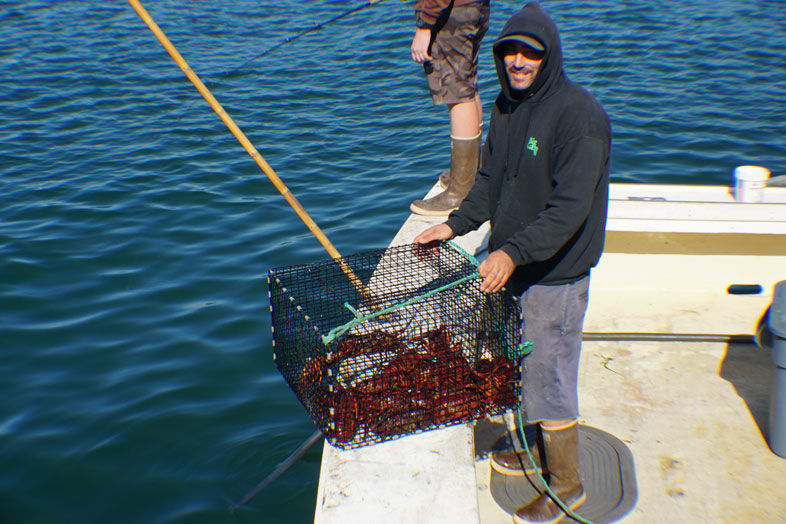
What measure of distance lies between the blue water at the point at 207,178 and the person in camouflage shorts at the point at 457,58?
7.50 feet

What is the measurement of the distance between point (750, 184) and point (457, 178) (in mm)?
2010

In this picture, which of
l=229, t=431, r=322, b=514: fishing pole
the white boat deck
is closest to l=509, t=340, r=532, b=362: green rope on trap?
the white boat deck

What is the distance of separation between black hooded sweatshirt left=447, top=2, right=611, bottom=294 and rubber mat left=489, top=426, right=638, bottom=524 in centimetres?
107

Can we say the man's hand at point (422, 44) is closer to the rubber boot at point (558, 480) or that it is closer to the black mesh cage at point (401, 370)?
the black mesh cage at point (401, 370)

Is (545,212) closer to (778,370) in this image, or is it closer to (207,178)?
(778,370)

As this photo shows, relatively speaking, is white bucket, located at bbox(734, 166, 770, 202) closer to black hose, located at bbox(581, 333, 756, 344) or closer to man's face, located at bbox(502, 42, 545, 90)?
black hose, located at bbox(581, 333, 756, 344)

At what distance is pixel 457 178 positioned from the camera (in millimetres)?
5742

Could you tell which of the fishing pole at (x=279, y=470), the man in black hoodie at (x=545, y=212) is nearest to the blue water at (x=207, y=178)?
the fishing pole at (x=279, y=470)

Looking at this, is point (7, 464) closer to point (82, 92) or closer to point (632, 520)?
point (632, 520)

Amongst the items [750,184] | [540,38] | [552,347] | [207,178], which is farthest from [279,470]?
[207,178]

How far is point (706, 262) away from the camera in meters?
4.71

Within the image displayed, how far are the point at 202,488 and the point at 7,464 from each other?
54.6 inches

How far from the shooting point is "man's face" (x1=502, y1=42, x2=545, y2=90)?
2.92 meters

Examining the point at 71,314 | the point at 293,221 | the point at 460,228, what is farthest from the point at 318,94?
the point at 460,228
